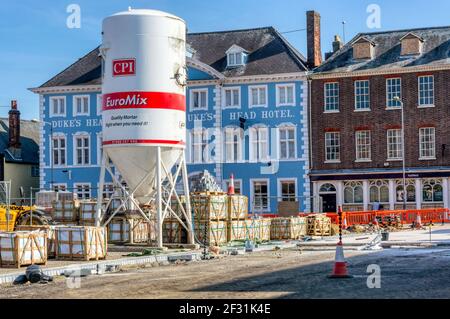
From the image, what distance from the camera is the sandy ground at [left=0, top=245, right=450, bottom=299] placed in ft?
57.4

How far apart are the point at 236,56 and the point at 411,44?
1251cm

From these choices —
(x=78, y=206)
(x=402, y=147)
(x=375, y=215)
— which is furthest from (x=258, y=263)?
(x=402, y=147)

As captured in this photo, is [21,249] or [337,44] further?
[337,44]

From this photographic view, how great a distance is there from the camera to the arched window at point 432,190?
183 ft

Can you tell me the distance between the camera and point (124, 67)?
103ft

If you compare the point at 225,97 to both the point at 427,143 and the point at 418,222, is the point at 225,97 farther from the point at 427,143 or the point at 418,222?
the point at 418,222

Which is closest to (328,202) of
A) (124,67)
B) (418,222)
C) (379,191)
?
(379,191)

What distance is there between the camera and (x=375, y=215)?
51.1 metres

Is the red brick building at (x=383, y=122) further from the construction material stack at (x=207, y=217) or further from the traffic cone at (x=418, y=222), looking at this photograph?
the construction material stack at (x=207, y=217)

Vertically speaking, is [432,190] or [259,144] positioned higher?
[259,144]

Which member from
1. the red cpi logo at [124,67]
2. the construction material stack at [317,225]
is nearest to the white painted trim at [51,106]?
the construction material stack at [317,225]

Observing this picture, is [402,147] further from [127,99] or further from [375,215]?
[127,99]

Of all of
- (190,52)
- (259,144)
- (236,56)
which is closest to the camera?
(259,144)

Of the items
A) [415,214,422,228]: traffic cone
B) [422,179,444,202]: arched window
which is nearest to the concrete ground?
[415,214,422,228]: traffic cone
